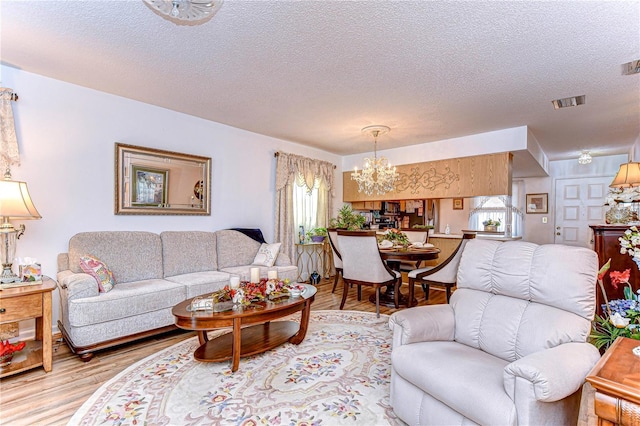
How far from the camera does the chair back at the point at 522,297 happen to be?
62.1 inches

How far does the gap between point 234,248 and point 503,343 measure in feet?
11.1

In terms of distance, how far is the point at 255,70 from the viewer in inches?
110

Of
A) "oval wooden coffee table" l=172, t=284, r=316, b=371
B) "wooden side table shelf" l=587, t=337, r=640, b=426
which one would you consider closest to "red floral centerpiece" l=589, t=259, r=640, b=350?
"wooden side table shelf" l=587, t=337, r=640, b=426

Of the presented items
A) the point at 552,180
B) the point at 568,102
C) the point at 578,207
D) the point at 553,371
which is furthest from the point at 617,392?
the point at 552,180

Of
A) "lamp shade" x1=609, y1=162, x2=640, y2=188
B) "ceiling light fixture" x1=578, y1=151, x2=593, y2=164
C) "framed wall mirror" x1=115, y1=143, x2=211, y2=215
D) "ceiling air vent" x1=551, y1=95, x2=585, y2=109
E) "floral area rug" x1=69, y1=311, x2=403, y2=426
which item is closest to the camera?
"floral area rug" x1=69, y1=311, x2=403, y2=426

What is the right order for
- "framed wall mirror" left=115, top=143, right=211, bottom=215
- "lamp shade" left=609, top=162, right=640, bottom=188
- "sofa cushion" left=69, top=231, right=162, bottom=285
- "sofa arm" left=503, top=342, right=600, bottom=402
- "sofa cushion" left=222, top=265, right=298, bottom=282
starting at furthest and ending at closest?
"sofa cushion" left=222, top=265, right=298, bottom=282, "framed wall mirror" left=115, top=143, right=211, bottom=215, "lamp shade" left=609, top=162, right=640, bottom=188, "sofa cushion" left=69, top=231, right=162, bottom=285, "sofa arm" left=503, top=342, right=600, bottom=402

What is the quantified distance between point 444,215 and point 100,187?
253 inches

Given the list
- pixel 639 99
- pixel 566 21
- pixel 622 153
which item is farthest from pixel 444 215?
pixel 566 21

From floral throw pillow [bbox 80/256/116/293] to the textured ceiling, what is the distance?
1745mm

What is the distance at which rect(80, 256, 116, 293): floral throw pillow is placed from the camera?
2.77 meters

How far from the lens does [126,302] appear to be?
9.01 feet

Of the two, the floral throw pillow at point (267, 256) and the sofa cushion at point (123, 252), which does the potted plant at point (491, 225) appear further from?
the sofa cushion at point (123, 252)

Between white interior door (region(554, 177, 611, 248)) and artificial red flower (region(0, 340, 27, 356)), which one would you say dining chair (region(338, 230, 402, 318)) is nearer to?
artificial red flower (region(0, 340, 27, 356))

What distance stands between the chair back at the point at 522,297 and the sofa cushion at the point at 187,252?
2997mm
